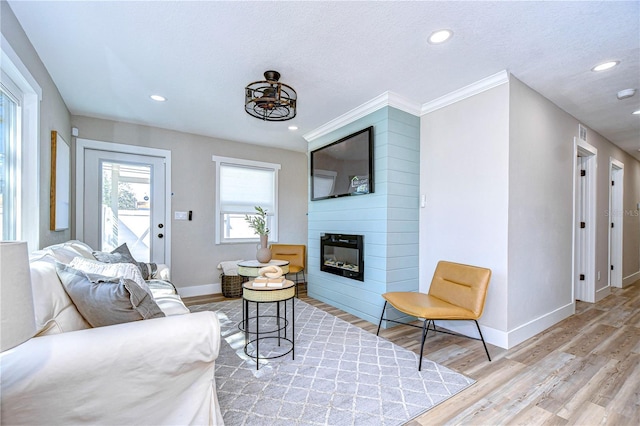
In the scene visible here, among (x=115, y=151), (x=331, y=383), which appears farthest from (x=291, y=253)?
(x=115, y=151)

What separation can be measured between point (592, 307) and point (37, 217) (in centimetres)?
604

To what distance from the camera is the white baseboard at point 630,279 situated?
15.8 feet

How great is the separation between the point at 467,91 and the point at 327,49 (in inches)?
59.3

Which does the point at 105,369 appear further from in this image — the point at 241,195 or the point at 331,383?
the point at 241,195

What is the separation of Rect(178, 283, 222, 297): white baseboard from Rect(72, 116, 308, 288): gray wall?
0.18 feet

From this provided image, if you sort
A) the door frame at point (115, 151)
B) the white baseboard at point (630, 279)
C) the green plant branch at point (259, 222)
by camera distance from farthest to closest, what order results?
the white baseboard at point (630, 279) < the door frame at point (115, 151) < the green plant branch at point (259, 222)

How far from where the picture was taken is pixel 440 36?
2.03 meters

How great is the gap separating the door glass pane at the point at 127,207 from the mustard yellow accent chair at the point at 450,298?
3336 millimetres

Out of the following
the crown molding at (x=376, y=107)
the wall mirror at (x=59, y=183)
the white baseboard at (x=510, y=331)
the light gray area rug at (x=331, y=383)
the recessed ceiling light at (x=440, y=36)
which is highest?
the recessed ceiling light at (x=440, y=36)

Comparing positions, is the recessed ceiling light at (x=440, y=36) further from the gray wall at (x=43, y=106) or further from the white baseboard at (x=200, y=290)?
the white baseboard at (x=200, y=290)

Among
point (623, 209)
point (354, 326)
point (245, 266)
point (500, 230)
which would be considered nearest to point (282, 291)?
point (245, 266)

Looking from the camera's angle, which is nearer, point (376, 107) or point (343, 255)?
point (376, 107)

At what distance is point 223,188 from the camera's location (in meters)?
4.57

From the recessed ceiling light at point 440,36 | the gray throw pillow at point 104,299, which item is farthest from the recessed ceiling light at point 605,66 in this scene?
the gray throw pillow at point 104,299
